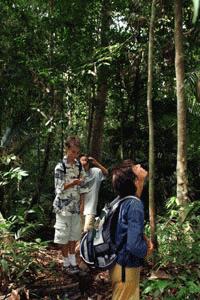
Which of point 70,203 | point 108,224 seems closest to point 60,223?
point 70,203

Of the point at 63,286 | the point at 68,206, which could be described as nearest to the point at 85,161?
the point at 68,206

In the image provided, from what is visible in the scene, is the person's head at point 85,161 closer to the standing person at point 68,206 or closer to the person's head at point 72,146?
the standing person at point 68,206

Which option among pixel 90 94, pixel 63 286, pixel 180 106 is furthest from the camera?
pixel 90 94

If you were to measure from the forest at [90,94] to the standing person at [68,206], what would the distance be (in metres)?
0.27

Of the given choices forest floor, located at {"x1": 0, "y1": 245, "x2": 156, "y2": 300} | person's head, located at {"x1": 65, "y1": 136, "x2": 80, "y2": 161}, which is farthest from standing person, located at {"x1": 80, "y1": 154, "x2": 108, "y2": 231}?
forest floor, located at {"x1": 0, "y1": 245, "x2": 156, "y2": 300}

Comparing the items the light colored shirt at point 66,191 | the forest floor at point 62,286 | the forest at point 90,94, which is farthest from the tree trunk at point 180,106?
the forest floor at point 62,286

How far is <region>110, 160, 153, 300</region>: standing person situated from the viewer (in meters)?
3.09

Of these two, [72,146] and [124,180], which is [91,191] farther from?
[124,180]

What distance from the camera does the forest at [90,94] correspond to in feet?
17.3

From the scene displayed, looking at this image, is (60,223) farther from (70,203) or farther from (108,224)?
(108,224)

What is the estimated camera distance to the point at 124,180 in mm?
3189

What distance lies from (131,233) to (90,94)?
6.91 m

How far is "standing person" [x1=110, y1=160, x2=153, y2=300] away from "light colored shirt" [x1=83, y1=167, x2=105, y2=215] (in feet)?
7.56

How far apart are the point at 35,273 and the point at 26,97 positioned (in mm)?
5141
